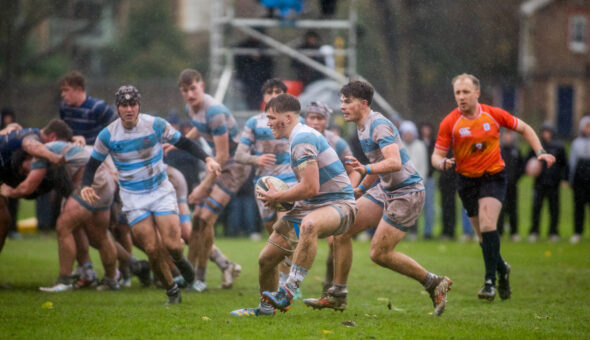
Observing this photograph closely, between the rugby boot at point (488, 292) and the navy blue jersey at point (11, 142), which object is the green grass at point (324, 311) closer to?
the rugby boot at point (488, 292)

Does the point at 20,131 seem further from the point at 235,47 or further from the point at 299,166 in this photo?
the point at 235,47

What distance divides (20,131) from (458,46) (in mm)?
36740

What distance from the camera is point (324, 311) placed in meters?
8.33

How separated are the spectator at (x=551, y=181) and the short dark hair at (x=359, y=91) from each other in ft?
31.5

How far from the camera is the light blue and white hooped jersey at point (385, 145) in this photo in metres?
7.79

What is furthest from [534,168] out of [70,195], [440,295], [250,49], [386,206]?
→ [70,195]

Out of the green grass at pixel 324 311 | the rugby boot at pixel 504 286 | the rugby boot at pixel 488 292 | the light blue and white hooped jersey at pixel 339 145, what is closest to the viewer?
the green grass at pixel 324 311

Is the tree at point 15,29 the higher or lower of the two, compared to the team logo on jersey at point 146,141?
higher

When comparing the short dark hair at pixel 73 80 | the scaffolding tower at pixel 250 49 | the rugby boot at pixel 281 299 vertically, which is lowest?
the rugby boot at pixel 281 299

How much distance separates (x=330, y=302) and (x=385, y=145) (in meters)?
1.57

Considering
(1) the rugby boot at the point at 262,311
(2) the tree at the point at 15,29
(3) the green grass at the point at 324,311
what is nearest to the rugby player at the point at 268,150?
(3) the green grass at the point at 324,311

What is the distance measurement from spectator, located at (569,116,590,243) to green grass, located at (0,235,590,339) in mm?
3798

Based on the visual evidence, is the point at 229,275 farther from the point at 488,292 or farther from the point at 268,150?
the point at 488,292

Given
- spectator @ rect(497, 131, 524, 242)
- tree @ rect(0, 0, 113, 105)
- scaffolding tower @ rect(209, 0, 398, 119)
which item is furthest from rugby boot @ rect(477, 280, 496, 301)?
tree @ rect(0, 0, 113, 105)
